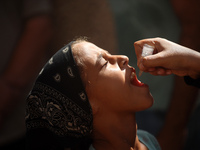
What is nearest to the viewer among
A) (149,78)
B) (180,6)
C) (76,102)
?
(76,102)

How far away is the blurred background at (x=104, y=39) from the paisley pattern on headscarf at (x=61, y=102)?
813 millimetres

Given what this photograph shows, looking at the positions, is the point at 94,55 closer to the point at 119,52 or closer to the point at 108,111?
the point at 108,111

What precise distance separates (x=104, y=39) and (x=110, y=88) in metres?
0.94

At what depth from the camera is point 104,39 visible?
7.32 feet

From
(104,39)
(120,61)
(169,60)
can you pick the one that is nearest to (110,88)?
(120,61)

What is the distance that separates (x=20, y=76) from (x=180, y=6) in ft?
4.73

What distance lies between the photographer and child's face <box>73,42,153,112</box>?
4.51 ft

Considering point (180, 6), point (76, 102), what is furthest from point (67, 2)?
point (76, 102)

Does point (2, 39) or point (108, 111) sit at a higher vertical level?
point (2, 39)

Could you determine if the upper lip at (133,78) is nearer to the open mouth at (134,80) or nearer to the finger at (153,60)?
the open mouth at (134,80)

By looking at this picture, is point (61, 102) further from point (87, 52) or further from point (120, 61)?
point (120, 61)

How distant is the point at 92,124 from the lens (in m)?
1.42

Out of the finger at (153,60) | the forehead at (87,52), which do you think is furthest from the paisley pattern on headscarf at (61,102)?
the finger at (153,60)

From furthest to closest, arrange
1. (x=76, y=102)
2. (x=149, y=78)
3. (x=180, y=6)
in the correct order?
(x=149, y=78)
(x=180, y=6)
(x=76, y=102)
